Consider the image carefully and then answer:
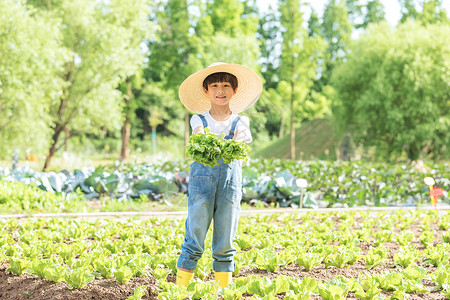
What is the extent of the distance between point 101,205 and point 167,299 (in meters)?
5.14

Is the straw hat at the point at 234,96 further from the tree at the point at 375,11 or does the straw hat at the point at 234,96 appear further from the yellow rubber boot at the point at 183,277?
the tree at the point at 375,11

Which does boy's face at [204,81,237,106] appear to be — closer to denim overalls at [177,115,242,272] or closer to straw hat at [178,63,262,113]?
straw hat at [178,63,262,113]

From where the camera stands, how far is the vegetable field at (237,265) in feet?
8.95

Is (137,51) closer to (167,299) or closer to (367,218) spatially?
(367,218)

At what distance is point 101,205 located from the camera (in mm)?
7414

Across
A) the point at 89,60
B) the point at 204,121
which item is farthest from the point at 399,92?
the point at 204,121

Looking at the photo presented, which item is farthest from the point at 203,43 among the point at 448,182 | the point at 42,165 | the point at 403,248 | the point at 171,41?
the point at 403,248

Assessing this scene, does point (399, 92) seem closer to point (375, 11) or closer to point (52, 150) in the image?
point (52, 150)

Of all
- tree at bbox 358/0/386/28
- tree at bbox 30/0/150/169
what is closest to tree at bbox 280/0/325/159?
tree at bbox 30/0/150/169

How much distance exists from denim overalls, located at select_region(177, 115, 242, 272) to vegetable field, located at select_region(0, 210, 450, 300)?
0.71 ft

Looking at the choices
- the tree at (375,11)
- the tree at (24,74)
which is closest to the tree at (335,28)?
the tree at (375,11)

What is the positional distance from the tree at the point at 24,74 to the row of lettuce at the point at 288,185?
505 cm

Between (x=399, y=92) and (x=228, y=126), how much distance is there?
54.9 ft

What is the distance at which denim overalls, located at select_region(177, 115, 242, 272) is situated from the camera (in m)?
2.80
